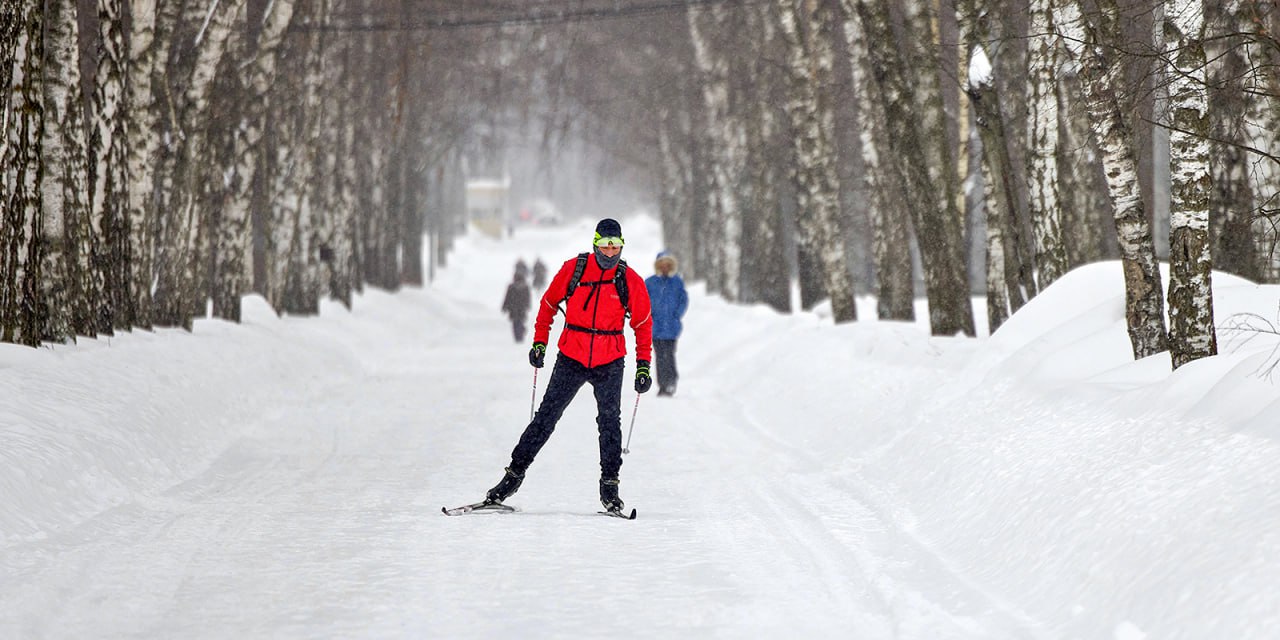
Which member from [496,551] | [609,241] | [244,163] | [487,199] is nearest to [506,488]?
[496,551]

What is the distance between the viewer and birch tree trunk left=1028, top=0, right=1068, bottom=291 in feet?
40.8

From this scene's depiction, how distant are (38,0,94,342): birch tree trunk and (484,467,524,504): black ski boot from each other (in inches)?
235

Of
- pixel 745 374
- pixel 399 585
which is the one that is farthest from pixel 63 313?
pixel 745 374

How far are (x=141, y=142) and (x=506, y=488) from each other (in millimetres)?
9362

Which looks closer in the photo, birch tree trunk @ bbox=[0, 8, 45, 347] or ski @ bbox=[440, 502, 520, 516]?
ski @ bbox=[440, 502, 520, 516]

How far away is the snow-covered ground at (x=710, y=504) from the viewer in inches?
238

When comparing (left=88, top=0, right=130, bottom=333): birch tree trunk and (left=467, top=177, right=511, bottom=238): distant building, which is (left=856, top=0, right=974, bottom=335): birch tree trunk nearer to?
(left=88, top=0, right=130, bottom=333): birch tree trunk

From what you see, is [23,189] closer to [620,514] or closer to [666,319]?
[620,514]

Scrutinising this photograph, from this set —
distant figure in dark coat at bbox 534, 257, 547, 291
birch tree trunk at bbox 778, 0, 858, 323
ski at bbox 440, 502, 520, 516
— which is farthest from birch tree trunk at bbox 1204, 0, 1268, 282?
distant figure in dark coat at bbox 534, 257, 547, 291

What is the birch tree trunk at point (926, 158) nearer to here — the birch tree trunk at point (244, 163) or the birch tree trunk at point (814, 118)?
the birch tree trunk at point (814, 118)

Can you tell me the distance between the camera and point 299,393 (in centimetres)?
1736

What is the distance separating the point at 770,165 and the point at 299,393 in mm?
14430

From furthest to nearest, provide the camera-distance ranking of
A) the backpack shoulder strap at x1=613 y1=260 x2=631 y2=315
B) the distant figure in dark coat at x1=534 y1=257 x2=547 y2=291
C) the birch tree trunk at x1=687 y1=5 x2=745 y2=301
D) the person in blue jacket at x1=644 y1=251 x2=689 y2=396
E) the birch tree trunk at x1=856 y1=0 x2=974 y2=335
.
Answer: the distant figure in dark coat at x1=534 y1=257 x2=547 y2=291
the birch tree trunk at x1=687 y1=5 x2=745 y2=301
the person in blue jacket at x1=644 y1=251 x2=689 y2=396
the birch tree trunk at x1=856 y1=0 x2=974 y2=335
the backpack shoulder strap at x1=613 y1=260 x2=631 y2=315

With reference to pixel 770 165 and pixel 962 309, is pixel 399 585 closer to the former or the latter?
pixel 962 309
